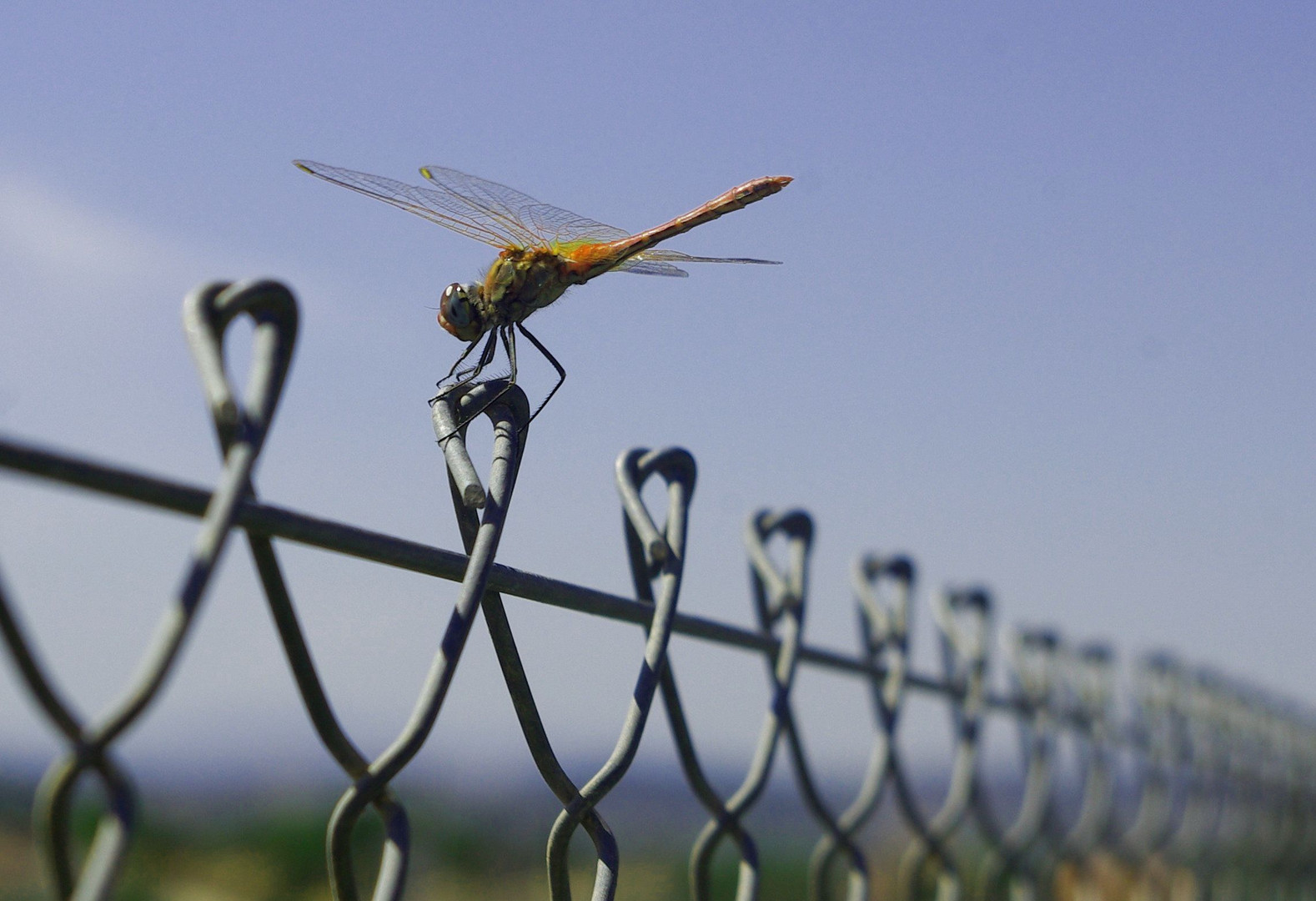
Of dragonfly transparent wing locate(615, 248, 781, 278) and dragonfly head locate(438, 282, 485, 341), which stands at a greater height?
dragonfly transparent wing locate(615, 248, 781, 278)

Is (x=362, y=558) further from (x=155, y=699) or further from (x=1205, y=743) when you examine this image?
(x=1205, y=743)

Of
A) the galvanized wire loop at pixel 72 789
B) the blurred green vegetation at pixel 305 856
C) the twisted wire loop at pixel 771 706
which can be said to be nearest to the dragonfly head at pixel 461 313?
the twisted wire loop at pixel 771 706

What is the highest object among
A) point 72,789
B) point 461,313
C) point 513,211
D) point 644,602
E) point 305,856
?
point 513,211

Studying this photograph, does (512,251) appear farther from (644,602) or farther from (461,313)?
(644,602)

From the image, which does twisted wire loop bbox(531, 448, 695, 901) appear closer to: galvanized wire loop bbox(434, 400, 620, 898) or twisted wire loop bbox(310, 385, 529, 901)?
galvanized wire loop bbox(434, 400, 620, 898)

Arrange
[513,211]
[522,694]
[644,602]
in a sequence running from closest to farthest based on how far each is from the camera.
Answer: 1. [522,694]
2. [644,602]
3. [513,211]

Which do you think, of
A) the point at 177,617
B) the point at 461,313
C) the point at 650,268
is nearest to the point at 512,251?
the point at 461,313

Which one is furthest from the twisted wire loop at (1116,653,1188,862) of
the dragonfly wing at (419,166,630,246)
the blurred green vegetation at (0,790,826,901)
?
the blurred green vegetation at (0,790,826,901)
